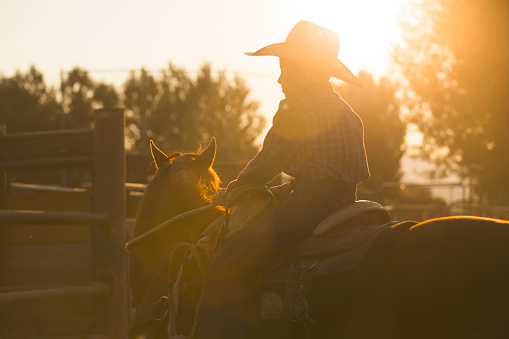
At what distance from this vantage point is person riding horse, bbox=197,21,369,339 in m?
3.47

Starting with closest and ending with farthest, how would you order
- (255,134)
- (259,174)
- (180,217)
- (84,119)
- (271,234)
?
1. (271,234)
2. (259,174)
3. (180,217)
4. (84,119)
5. (255,134)

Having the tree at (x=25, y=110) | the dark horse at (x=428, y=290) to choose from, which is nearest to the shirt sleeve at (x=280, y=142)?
the dark horse at (x=428, y=290)

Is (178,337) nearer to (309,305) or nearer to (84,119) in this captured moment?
(309,305)

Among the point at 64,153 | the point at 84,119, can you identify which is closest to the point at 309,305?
the point at 64,153

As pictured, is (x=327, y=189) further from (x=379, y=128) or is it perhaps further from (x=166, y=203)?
(x=379, y=128)

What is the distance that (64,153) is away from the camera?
576cm

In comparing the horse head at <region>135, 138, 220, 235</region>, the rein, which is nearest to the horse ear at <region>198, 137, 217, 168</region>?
the horse head at <region>135, 138, 220, 235</region>

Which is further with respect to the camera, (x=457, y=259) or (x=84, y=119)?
(x=84, y=119)

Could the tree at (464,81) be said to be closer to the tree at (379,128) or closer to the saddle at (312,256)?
the saddle at (312,256)

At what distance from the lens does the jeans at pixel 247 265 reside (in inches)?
136

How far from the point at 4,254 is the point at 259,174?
9.69 ft

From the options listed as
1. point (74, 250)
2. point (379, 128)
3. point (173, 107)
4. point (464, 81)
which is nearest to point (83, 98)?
point (173, 107)

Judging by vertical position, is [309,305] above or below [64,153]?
below

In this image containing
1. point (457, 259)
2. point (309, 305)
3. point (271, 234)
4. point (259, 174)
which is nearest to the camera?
point (457, 259)
